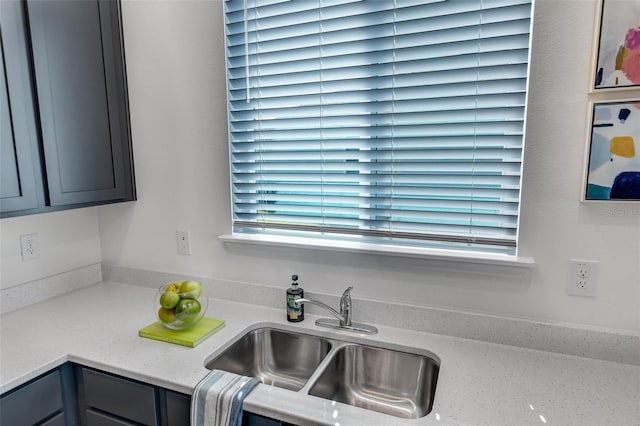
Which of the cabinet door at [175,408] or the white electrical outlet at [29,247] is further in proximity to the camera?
the white electrical outlet at [29,247]

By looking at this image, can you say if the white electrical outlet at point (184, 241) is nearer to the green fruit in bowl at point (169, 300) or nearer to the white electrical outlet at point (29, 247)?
the green fruit in bowl at point (169, 300)

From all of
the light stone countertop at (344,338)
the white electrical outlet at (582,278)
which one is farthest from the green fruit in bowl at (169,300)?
the white electrical outlet at (582,278)

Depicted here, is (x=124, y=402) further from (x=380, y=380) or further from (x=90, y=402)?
(x=380, y=380)

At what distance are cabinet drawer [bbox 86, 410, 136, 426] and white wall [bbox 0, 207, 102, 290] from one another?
29.5 inches

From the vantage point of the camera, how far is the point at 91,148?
5.46 feet

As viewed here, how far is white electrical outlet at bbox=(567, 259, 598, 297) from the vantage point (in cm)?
123

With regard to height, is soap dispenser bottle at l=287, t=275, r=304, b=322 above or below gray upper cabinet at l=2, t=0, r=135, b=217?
below

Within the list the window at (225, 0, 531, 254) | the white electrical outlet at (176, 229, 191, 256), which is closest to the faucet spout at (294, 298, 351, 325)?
the window at (225, 0, 531, 254)

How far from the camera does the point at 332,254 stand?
5.10 feet

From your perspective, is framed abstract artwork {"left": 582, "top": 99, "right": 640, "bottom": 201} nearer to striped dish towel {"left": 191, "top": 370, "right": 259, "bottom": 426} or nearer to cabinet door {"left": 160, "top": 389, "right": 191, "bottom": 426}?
striped dish towel {"left": 191, "top": 370, "right": 259, "bottom": 426}

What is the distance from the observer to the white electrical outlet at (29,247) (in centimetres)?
172

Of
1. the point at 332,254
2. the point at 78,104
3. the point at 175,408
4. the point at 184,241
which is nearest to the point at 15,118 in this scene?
the point at 78,104

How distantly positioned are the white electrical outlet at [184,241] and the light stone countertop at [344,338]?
0.29 metres

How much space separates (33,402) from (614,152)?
1.91m
